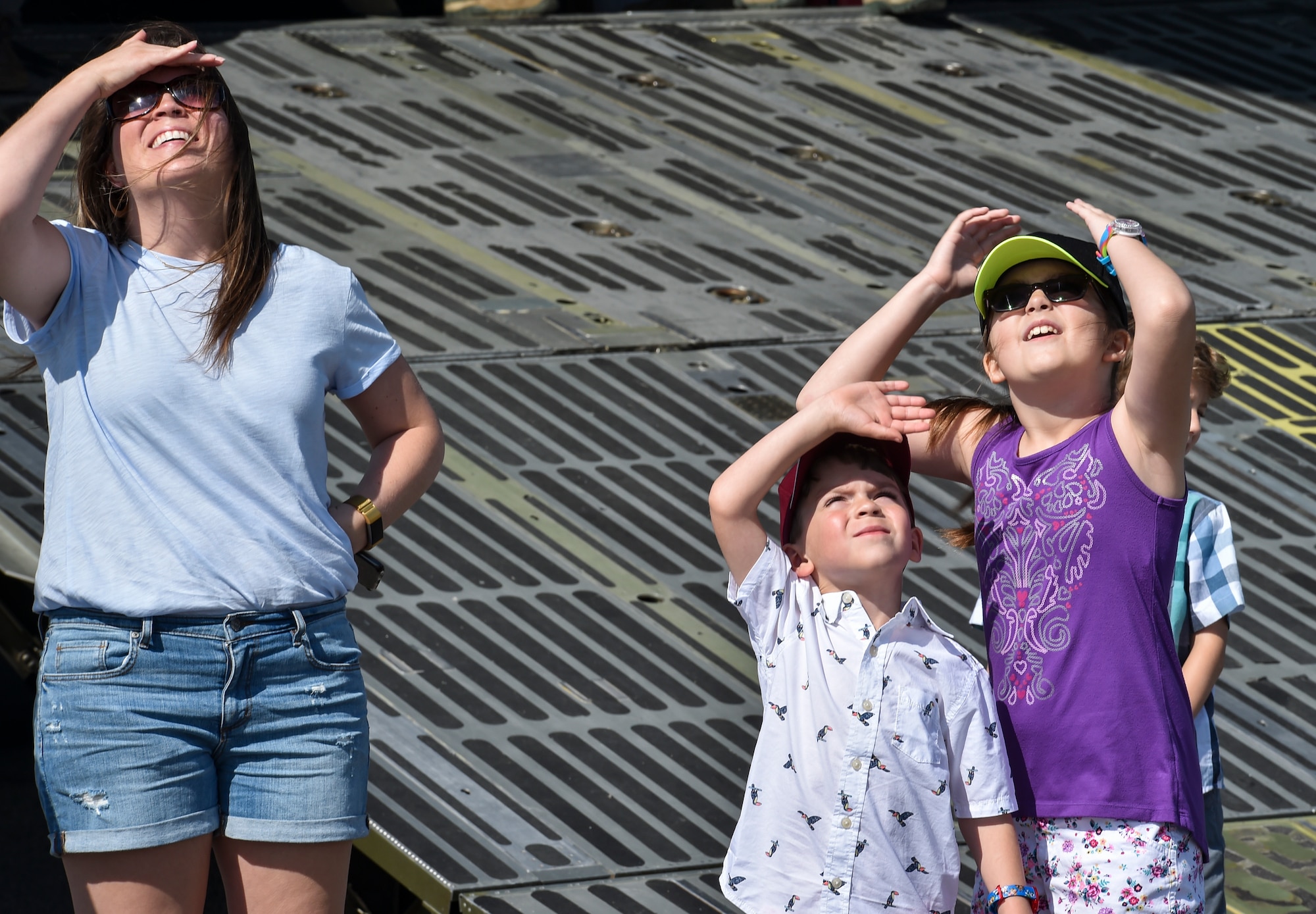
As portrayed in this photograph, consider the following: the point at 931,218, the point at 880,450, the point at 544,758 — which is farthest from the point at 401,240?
the point at 880,450

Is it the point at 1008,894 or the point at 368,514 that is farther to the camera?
the point at 368,514

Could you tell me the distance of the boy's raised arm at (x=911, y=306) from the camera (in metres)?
2.92

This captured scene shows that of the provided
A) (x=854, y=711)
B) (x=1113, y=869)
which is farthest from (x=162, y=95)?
(x=1113, y=869)

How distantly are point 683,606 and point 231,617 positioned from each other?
7.08 ft

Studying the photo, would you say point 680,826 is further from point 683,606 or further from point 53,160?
point 53,160

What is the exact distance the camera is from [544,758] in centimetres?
390

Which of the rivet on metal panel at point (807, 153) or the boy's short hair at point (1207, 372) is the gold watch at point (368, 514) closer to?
the boy's short hair at point (1207, 372)

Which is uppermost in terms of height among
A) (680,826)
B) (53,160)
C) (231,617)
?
(53,160)

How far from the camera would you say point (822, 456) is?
2748 millimetres

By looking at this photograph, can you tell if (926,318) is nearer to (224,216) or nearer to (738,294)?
(224,216)

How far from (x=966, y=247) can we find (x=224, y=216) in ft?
4.12

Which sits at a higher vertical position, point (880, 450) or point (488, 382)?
point (880, 450)

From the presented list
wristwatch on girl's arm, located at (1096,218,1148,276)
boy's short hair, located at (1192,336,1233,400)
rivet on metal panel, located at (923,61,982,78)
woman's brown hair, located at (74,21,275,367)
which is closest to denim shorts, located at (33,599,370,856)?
woman's brown hair, located at (74,21,275,367)

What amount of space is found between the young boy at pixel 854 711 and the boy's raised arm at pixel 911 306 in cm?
24
